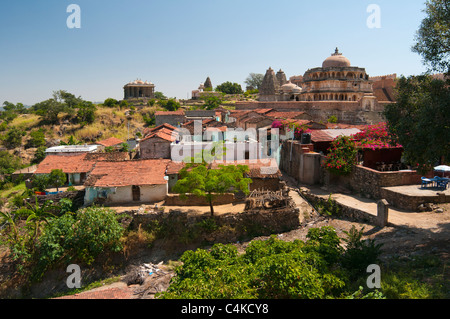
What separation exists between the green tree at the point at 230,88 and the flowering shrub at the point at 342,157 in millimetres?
60915

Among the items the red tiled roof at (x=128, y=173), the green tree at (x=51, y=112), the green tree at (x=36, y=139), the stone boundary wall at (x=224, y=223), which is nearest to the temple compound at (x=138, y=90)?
the green tree at (x=51, y=112)

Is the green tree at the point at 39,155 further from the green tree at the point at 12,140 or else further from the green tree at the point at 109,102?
the green tree at the point at 109,102

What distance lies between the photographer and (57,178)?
20.3m

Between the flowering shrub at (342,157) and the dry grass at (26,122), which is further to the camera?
the dry grass at (26,122)

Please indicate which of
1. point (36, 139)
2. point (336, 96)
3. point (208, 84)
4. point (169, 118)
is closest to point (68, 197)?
point (169, 118)

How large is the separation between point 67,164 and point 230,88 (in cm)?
5803

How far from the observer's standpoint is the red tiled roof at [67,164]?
21406 millimetres

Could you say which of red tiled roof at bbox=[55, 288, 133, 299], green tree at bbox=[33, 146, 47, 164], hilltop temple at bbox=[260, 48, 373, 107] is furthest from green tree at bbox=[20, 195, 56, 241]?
hilltop temple at bbox=[260, 48, 373, 107]

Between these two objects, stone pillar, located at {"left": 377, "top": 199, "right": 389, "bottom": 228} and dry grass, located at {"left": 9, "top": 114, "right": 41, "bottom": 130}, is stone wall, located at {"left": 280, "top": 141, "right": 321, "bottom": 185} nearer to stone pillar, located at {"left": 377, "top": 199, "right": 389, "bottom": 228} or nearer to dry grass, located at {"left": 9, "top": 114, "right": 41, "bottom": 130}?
stone pillar, located at {"left": 377, "top": 199, "right": 389, "bottom": 228}

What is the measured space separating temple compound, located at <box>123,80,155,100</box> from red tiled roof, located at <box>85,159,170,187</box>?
166 feet

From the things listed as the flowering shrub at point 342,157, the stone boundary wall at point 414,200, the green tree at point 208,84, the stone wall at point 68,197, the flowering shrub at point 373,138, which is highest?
the green tree at point 208,84

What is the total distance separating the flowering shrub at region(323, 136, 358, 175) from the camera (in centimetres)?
1633
